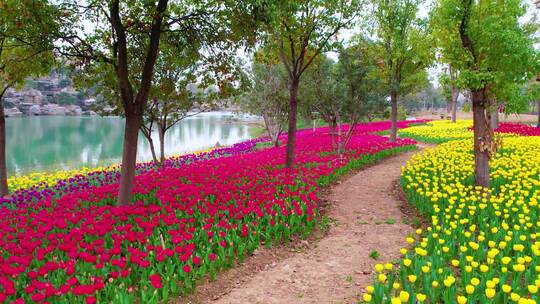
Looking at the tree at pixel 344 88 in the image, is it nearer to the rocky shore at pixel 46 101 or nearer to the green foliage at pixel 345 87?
the green foliage at pixel 345 87

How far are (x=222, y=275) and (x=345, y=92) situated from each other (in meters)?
11.1

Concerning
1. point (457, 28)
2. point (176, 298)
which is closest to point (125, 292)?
point (176, 298)

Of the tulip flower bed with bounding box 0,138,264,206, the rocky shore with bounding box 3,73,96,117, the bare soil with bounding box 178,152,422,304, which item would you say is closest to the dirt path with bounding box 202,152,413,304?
the bare soil with bounding box 178,152,422,304

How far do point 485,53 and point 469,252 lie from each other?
560 cm

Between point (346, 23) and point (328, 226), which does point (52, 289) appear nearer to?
point (328, 226)

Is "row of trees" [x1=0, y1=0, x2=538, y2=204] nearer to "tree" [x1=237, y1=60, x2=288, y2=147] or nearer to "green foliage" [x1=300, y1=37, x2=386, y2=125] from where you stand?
"green foliage" [x1=300, y1=37, x2=386, y2=125]

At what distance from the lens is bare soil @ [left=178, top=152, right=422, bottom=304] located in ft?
17.9

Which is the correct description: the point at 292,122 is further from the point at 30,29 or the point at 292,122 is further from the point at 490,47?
the point at 30,29

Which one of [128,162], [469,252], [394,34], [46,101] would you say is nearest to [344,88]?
[394,34]

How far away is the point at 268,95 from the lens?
68.0 feet

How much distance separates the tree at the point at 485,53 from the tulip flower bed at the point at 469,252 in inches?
50.5

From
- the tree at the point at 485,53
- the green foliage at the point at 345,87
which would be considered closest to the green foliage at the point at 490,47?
the tree at the point at 485,53

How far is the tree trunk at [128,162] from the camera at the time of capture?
823cm

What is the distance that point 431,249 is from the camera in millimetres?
6051
